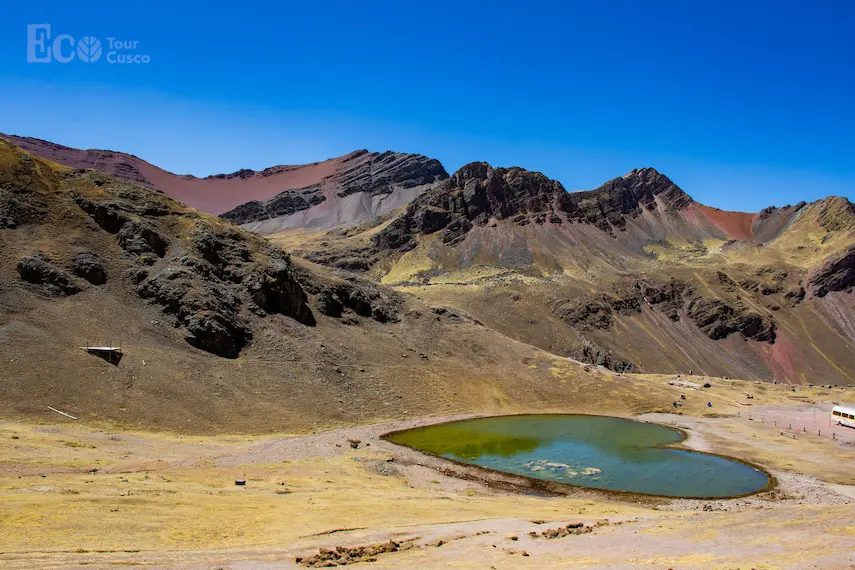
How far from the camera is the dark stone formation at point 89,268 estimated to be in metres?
65.7

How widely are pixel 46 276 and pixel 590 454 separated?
63.3 m

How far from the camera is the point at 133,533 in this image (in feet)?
69.5

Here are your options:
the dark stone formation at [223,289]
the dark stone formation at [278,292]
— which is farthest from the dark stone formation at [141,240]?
the dark stone formation at [278,292]

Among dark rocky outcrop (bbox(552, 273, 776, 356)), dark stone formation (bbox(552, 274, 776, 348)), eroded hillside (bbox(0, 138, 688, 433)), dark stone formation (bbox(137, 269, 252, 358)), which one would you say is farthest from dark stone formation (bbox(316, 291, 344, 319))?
dark stone formation (bbox(552, 274, 776, 348))

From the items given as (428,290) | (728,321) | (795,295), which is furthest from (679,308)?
(428,290)

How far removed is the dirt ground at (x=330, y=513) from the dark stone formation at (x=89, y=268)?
91.3ft

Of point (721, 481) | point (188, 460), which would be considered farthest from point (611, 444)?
point (188, 460)

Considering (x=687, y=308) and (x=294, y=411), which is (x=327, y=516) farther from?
(x=687, y=308)

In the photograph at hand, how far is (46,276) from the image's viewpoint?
61812mm

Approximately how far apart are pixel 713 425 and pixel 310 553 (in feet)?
221

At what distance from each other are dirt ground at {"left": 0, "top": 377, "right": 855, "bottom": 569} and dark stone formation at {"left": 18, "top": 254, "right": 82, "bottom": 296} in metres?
24.2

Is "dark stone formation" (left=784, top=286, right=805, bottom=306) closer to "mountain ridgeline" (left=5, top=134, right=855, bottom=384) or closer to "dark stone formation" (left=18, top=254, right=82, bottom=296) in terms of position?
"mountain ridgeline" (left=5, top=134, right=855, bottom=384)

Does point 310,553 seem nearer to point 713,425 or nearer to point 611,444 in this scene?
point 611,444

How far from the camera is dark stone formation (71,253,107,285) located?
216ft
